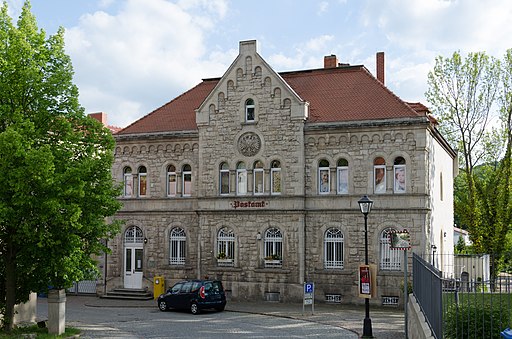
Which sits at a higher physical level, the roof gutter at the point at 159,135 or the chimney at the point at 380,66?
the chimney at the point at 380,66

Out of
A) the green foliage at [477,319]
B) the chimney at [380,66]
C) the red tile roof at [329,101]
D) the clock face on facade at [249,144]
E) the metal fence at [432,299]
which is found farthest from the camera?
the chimney at [380,66]

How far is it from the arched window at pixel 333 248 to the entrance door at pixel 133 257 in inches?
405

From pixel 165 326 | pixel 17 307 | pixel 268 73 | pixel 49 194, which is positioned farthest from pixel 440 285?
pixel 268 73

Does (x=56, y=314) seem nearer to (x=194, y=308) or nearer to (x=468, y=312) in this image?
(x=194, y=308)

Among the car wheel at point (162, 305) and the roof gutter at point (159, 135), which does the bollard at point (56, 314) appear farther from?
the roof gutter at point (159, 135)

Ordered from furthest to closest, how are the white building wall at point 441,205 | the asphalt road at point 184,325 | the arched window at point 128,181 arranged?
the arched window at point 128,181 < the white building wall at point 441,205 < the asphalt road at point 184,325

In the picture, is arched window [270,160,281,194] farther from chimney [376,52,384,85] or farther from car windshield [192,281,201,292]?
chimney [376,52,384,85]

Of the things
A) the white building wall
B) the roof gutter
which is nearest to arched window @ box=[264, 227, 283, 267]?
the roof gutter

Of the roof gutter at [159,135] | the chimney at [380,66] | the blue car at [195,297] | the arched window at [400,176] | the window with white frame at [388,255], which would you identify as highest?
the chimney at [380,66]

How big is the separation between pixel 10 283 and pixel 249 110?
15520 millimetres

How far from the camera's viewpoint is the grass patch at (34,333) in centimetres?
1994

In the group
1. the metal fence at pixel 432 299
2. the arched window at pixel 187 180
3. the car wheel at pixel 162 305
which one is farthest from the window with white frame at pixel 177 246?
the metal fence at pixel 432 299

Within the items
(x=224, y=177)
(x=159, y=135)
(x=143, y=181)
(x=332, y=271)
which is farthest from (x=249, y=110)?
(x=332, y=271)

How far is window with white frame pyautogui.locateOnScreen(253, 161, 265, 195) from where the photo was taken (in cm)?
3231
